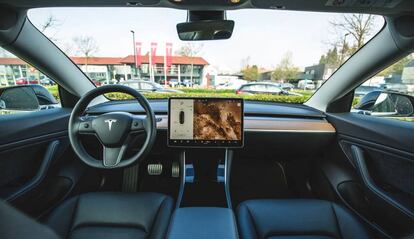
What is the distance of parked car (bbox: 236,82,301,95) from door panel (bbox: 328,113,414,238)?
35.4 inches

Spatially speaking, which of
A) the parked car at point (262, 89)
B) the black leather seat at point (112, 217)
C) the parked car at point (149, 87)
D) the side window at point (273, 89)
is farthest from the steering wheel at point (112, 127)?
the side window at point (273, 89)

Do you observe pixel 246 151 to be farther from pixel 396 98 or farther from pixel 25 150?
pixel 25 150

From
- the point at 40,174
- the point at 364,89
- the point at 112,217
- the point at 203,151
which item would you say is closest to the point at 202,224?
the point at 112,217

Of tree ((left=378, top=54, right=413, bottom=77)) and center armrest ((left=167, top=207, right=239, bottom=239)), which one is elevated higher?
tree ((left=378, top=54, right=413, bottom=77))

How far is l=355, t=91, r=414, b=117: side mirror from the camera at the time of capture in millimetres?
1913

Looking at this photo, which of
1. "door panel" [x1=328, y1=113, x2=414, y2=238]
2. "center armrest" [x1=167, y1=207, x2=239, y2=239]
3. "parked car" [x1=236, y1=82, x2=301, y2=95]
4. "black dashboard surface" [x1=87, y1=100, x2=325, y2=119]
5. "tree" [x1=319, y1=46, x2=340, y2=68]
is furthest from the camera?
"parked car" [x1=236, y1=82, x2=301, y2=95]

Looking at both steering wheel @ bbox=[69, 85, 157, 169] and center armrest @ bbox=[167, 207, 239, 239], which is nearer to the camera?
center armrest @ bbox=[167, 207, 239, 239]

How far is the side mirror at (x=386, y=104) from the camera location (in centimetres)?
191

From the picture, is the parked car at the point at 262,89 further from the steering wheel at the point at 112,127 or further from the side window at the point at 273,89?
the steering wheel at the point at 112,127

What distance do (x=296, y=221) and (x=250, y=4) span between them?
1.56 m

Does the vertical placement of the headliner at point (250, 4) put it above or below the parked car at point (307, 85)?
above

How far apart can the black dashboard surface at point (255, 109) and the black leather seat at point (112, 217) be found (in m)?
0.88

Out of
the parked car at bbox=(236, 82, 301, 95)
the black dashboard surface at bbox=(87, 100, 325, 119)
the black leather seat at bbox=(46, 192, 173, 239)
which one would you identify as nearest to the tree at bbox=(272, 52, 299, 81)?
the parked car at bbox=(236, 82, 301, 95)

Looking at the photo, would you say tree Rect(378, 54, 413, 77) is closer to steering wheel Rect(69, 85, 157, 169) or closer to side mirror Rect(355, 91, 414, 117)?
side mirror Rect(355, 91, 414, 117)
